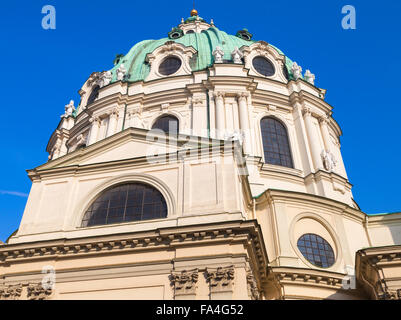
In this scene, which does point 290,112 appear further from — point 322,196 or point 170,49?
point 170,49

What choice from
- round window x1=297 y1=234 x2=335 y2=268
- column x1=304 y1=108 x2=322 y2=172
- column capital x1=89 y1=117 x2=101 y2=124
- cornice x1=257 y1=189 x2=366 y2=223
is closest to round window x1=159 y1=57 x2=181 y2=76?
column capital x1=89 y1=117 x2=101 y2=124

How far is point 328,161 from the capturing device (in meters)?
26.8

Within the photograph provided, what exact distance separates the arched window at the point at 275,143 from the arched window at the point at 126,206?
35.2 feet

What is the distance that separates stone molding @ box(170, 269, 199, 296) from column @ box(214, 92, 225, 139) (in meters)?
12.7

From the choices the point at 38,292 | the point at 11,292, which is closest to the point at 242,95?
the point at 38,292

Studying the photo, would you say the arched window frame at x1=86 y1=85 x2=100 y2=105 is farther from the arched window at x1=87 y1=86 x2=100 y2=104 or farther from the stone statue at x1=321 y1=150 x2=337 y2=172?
the stone statue at x1=321 y1=150 x2=337 y2=172

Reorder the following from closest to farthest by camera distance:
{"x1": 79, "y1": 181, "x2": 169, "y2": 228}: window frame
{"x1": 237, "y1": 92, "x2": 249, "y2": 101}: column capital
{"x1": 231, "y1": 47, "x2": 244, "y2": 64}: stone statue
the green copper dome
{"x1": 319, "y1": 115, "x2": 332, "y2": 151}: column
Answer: {"x1": 79, "y1": 181, "x2": 169, "y2": 228}: window frame, {"x1": 237, "y1": 92, "x2": 249, "y2": 101}: column capital, {"x1": 319, "y1": 115, "x2": 332, "y2": 151}: column, {"x1": 231, "y1": 47, "x2": 244, "y2": 64}: stone statue, the green copper dome

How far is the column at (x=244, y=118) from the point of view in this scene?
26031 millimetres

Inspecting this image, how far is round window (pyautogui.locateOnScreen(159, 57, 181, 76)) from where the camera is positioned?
32.2 meters

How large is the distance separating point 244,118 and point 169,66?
894cm

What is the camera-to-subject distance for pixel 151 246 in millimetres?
15883

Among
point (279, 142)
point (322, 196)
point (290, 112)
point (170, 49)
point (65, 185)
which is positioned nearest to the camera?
point (65, 185)
